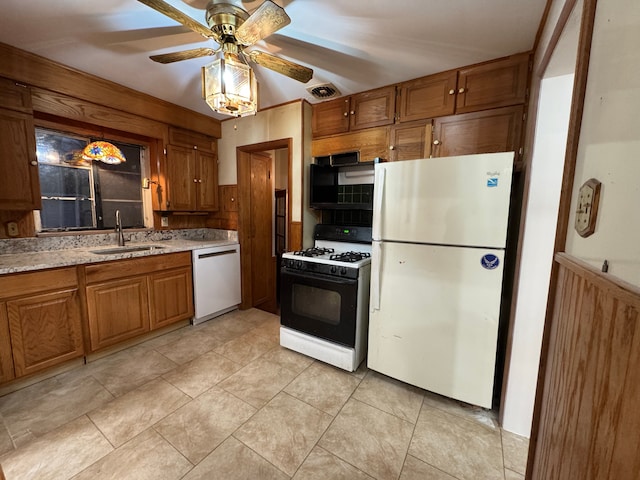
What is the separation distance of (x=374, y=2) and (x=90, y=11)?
5.23ft

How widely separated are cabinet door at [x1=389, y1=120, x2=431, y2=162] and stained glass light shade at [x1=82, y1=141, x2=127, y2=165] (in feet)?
8.52

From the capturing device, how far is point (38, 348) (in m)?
1.83

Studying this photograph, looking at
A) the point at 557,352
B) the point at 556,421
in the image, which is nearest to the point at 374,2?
the point at 557,352

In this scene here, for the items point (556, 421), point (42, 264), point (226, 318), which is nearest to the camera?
point (556, 421)

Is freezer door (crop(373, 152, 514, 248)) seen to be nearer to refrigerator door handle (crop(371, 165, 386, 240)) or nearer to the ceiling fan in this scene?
refrigerator door handle (crop(371, 165, 386, 240))

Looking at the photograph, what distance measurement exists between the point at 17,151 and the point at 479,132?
343 centimetres

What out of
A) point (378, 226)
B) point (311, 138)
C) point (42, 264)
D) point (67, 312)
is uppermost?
point (311, 138)

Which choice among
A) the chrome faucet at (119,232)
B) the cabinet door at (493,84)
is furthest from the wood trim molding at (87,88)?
the cabinet door at (493,84)

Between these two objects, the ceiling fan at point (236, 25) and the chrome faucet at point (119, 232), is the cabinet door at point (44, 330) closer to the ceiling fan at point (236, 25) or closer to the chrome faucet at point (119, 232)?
the chrome faucet at point (119, 232)

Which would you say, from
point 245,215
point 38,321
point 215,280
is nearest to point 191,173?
point 245,215

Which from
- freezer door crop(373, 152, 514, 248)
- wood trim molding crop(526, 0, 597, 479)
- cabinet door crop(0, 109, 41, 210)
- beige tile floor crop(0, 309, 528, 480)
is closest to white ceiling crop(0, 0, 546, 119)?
cabinet door crop(0, 109, 41, 210)

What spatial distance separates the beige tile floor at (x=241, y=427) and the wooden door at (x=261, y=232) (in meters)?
1.41

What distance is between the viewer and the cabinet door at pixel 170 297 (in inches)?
96.8

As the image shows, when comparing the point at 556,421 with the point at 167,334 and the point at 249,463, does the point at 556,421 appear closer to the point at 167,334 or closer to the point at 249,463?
the point at 249,463
